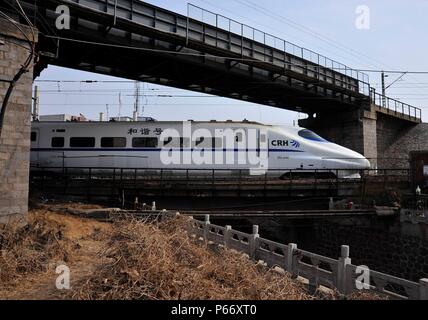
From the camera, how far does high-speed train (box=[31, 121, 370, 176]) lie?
80.1 feet

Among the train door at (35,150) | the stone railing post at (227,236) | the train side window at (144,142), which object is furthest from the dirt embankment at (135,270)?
the train door at (35,150)

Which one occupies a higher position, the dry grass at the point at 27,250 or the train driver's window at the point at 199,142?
the train driver's window at the point at 199,142

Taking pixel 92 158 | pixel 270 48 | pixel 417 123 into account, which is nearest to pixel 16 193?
pixel 92 158

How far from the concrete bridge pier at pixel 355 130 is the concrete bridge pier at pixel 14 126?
96.9 feet

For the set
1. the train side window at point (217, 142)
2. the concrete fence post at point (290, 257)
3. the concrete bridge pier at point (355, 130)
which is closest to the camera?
the concrete fence post at point (290, 257)

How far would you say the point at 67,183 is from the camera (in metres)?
21.9

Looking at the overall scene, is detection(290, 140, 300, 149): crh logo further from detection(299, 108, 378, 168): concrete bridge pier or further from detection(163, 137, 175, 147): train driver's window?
detection(299, 108, 378, 168): concrete bridge pier

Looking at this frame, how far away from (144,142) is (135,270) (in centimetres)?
1803

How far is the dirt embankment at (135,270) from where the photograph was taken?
268 inches

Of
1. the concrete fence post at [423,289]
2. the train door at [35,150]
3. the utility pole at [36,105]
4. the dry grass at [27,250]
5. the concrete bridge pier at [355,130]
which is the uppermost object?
the utility pole at [36,105]

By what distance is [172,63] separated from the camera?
2550cm

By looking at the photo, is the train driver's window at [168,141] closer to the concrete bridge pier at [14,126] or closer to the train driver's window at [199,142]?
the train driver's window at [199,142]
